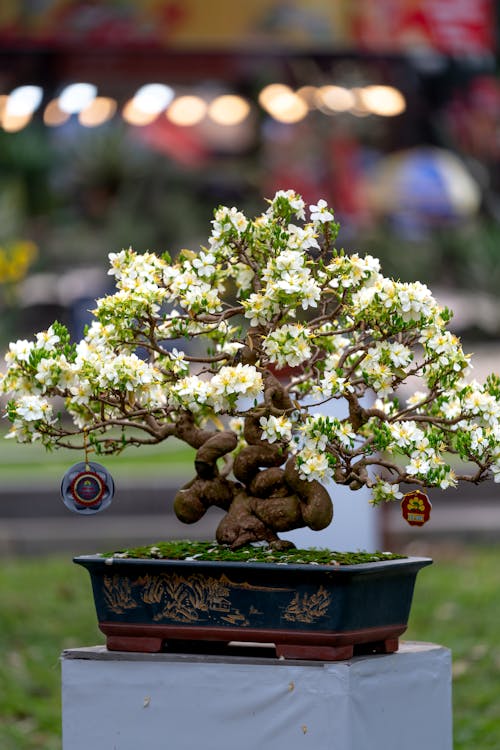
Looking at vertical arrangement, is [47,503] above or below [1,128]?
below

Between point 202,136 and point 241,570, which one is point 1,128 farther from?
point 241,570

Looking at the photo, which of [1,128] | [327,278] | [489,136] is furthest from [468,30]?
[327,278]

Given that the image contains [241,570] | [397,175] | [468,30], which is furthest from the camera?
[397,175]

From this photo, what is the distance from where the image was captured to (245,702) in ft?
8.41

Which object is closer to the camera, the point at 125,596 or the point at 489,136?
the point at 125,596

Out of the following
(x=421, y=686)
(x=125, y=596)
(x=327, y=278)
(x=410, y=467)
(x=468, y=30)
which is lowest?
(x=421, y=686)

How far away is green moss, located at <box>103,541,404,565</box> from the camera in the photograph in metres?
2.62

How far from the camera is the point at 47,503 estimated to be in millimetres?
9016

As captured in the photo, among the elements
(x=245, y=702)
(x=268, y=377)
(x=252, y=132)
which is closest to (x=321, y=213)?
(x=268, y=377)

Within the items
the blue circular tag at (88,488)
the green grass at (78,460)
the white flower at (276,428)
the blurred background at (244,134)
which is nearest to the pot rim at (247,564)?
the blue circular tag at (88,488)

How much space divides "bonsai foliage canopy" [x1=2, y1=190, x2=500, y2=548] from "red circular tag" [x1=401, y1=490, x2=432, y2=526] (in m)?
0.04

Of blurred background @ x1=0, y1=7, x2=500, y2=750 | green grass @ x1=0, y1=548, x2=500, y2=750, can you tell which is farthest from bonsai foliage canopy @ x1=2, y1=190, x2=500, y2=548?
blurred background @ x1=0, y1=7, x2=500, y2=750

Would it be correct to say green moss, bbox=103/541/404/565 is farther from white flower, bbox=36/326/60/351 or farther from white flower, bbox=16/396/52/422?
white flower, bbox=36/326/60/351

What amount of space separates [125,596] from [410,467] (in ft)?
2.04
